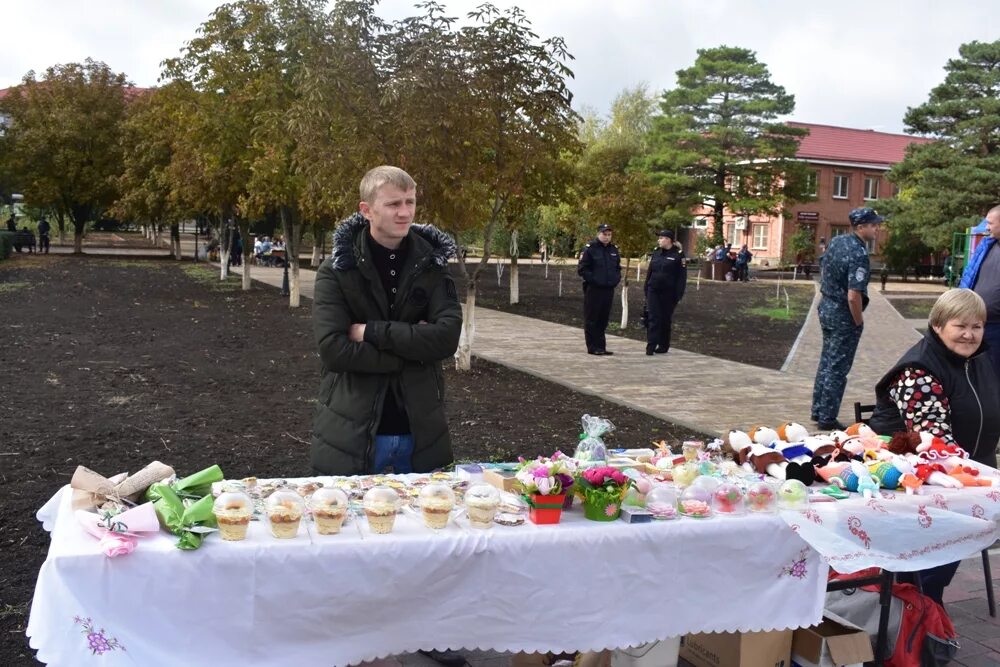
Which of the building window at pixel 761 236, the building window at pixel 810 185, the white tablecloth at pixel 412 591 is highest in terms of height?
the building window at pixel 810 185

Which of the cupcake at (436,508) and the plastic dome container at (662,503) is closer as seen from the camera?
the cupcake at (436,508)

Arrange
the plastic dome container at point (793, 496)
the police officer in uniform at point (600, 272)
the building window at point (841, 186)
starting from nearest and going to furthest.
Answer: the plastic dome container at point (793, 496), the police officer in uniform at point (600, 272), the building window at point (841, 186)

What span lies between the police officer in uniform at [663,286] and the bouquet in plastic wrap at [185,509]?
11448mm

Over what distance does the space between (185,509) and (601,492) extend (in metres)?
1.35

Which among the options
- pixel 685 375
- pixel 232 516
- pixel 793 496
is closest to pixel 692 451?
pixel 793 496

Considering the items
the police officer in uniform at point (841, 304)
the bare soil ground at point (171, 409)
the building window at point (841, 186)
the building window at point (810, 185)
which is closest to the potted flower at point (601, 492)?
the bare soil ground at point (171, 409)

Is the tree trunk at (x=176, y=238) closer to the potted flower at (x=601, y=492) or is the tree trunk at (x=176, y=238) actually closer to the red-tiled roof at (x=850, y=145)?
the red-tiled roof at (x=850, y=145)

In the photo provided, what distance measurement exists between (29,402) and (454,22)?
6.16 meters

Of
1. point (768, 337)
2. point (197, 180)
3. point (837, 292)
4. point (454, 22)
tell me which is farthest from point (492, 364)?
point (197, 180)

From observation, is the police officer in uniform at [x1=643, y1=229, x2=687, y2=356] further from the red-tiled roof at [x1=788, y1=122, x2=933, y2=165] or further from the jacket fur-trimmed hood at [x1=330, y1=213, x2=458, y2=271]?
the red-tiled roof at [x1=788, y1=122, x2=933, y2=165]

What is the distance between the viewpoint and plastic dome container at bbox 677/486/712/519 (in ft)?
10.8

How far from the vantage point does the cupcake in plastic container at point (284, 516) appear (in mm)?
2852

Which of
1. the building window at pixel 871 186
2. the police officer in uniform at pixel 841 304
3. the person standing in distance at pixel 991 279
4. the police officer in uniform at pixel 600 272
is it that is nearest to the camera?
the person standing in distance at pixel 991 279

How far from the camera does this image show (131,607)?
2.65 metres
